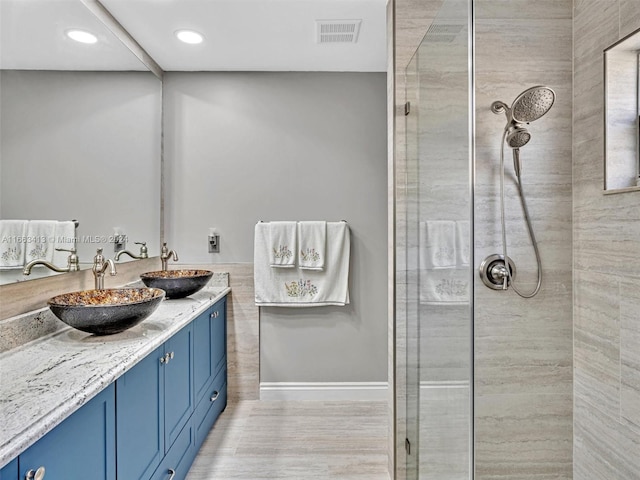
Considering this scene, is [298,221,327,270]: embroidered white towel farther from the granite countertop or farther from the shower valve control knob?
the shower valve control knob

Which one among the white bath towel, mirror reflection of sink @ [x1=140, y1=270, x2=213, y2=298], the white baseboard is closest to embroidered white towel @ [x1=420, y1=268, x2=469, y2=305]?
the white bath towel

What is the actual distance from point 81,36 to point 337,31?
4.38 feet

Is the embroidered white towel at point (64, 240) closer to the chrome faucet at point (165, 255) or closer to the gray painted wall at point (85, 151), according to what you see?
the gray painted wall at point (85, 151)

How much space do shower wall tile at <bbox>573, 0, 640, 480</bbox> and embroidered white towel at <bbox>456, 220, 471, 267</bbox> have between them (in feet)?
1.97

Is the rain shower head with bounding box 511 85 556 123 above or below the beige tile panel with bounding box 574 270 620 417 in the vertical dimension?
above

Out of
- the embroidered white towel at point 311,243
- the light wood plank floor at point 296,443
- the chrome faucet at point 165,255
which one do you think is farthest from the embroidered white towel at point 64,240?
the embroidered white towel at point 311,243

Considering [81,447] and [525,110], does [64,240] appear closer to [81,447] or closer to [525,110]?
[81,447]

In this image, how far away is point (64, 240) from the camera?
1892 millimetres

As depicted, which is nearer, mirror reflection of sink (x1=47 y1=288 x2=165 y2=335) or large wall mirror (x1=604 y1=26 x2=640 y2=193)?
large wall mirror (x1=604 y1=26 x2=640 y2=193)

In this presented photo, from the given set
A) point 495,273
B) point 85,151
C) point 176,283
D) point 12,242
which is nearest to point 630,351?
point 495,273

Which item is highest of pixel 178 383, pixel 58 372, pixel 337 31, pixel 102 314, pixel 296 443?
pixel 337 31

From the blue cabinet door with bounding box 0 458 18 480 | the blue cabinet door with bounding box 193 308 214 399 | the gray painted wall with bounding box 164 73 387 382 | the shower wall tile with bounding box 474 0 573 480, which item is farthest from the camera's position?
the gray painted wall with bounding box 164 73 387 382

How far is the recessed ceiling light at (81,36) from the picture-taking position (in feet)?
6.24

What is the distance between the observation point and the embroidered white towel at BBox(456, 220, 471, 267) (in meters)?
1.13
